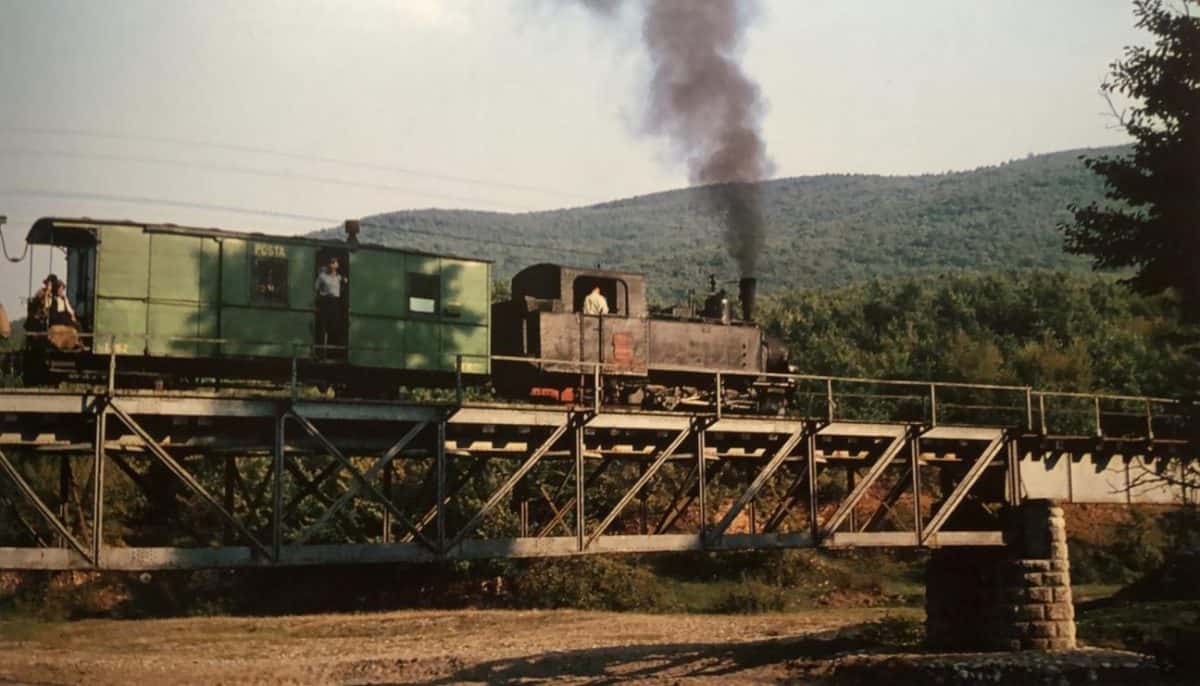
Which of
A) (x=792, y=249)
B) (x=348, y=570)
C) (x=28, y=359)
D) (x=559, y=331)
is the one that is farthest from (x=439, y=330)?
(x=792, y=249)

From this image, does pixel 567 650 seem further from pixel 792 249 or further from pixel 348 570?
pixel 792 249

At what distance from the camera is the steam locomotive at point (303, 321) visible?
73.3ft

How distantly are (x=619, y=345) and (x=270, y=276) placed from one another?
29.1 ft

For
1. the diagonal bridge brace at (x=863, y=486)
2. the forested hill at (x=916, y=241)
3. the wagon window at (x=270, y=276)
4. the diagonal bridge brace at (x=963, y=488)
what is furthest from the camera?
the forested hill at (x=916, y=241)

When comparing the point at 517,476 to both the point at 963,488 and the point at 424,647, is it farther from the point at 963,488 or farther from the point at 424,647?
the point at 424,647

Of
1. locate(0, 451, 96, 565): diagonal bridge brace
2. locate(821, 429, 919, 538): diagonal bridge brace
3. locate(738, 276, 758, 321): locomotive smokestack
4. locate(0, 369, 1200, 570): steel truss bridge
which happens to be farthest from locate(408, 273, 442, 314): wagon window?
locate(738, 276, 758, 321): locomotive smokestack

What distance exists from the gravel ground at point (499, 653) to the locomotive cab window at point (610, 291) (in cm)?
865

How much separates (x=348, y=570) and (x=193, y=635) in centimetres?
881

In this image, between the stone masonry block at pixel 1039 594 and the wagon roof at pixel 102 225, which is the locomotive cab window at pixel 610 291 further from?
the stone masonry block at pixel 1039 594

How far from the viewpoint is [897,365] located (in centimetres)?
6494

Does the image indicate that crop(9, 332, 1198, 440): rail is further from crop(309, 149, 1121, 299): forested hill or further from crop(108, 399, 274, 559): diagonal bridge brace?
crop(309, 149, 1121, 299): forested hill

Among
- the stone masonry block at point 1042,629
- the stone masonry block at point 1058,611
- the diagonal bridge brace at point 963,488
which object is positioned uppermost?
the diagonal bridge brace at point 963,488

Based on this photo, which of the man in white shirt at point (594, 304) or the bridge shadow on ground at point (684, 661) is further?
the bridge shadow on ground at point (684, 661)

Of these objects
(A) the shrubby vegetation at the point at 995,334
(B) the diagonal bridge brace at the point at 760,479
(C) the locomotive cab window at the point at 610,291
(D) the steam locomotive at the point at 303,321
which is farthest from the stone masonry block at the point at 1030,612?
(A) the shrubby vegetation at the point at 995,334
